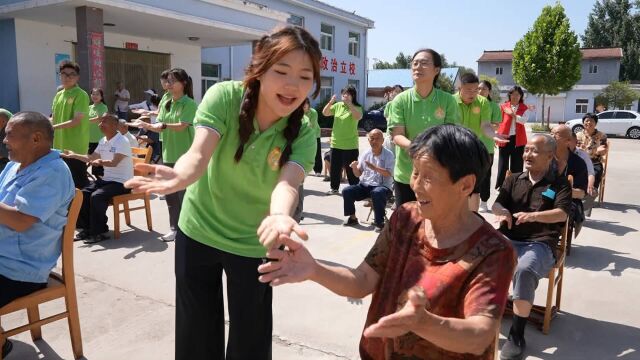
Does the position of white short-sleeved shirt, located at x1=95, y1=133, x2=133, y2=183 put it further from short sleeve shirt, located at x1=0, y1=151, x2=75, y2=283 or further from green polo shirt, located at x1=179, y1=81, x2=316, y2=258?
green polo shirt, located at x1=179, y1=81, x2=316, y2=258

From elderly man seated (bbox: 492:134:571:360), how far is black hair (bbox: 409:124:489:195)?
68.3 inches

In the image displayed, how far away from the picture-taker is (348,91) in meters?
7.75

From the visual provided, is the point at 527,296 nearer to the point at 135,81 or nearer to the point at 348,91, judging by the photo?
the point at 348,91

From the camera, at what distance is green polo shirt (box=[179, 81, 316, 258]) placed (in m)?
1.93

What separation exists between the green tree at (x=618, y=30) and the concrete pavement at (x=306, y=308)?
4573cm

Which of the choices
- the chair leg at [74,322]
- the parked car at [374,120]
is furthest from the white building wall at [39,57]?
the parked car at [374,120]

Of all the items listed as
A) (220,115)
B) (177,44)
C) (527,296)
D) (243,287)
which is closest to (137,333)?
(243,287)

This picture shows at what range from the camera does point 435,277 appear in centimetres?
150

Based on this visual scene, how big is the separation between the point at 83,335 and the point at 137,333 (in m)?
0.32

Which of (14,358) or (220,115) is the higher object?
(220,115)

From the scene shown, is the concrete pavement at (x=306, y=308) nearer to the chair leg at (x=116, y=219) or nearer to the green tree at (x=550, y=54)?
the chair leg at (x=116, y=219)

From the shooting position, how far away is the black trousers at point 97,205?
5000 millimetres

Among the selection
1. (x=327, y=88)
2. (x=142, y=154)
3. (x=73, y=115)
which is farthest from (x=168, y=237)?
(x=327, y=88)

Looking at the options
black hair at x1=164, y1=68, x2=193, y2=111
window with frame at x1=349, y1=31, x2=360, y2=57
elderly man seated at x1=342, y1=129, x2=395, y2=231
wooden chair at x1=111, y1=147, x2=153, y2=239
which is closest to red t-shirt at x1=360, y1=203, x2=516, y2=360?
wooden chair at x1=111, y1=147, x2=153, y2=239
